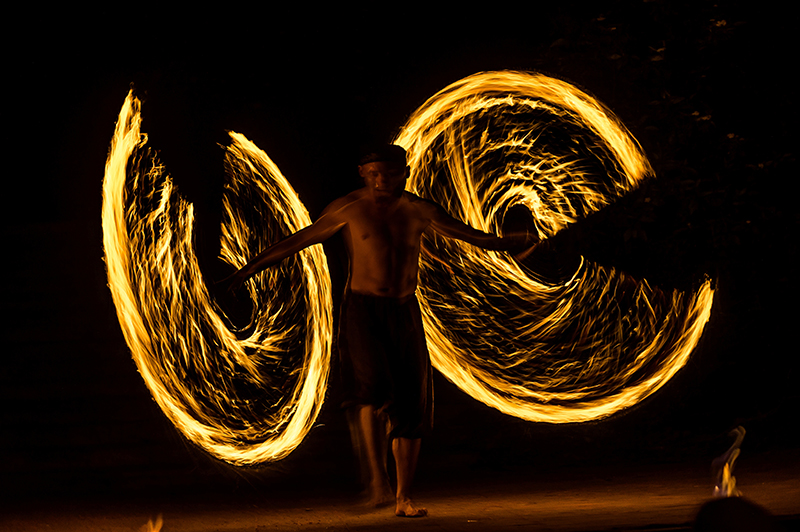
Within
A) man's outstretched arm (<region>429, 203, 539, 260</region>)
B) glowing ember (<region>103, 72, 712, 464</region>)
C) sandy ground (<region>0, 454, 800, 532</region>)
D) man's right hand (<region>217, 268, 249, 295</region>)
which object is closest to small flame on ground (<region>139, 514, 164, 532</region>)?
sandy ground (<region>0, 454, 800, 532</region>)

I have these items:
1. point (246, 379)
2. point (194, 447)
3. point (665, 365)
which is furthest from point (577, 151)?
point (194, 447)

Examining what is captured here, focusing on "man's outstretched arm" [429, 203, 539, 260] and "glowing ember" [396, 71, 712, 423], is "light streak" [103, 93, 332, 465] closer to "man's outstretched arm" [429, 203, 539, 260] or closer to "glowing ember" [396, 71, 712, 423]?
"glowing ember" [396, 71, 712, 423]

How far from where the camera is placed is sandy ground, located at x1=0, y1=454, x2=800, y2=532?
426 cm

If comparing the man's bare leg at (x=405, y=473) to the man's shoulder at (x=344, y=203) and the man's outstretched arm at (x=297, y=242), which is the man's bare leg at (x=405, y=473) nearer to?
the man's outstretched arm at (x=297, y=242)

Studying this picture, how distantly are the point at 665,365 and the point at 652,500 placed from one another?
1.49m

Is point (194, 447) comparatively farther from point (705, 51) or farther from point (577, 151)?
point (705, 51)

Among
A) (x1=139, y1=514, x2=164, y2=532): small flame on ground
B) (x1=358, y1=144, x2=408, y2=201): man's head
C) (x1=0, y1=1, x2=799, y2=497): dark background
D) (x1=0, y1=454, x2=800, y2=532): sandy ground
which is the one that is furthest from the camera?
(x1=0, y1=1, x2=799, y2=497): dark background

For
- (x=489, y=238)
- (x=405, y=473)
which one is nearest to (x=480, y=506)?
(x=405, y=473)

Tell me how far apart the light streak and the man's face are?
1.18 meters

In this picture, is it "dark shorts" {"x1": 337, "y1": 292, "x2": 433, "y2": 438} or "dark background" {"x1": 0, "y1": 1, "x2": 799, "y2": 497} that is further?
"dark background" {"x1": 0, "y1": 1, "x2": 799, "y2": 497}

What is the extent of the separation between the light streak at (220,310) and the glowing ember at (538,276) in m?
0.87

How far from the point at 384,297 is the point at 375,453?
0.80 meters

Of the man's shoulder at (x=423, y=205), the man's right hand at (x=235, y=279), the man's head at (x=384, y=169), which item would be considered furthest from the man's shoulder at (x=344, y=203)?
the man's right hand at (x=235, y=279)

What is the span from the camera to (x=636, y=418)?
21.0 ft
